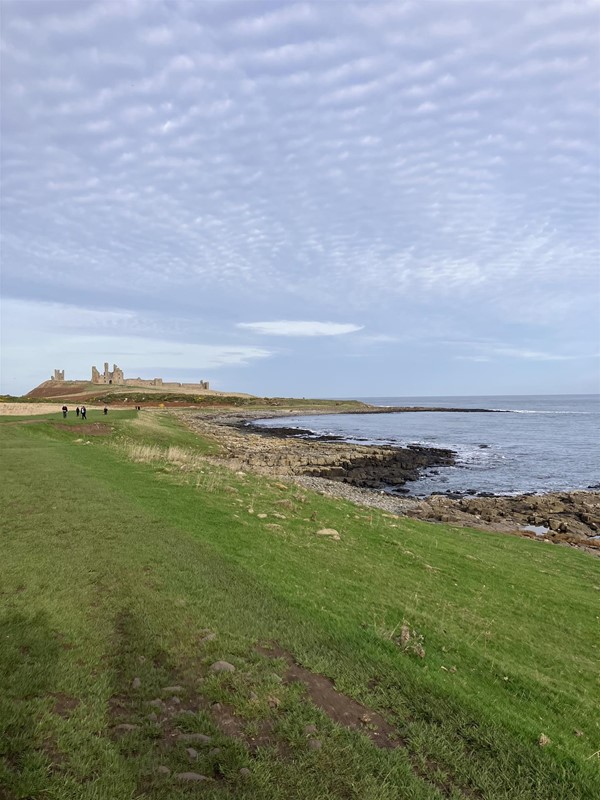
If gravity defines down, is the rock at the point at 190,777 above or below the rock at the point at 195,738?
above

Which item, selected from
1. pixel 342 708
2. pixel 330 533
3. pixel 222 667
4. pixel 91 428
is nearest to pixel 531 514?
pixel 330 533

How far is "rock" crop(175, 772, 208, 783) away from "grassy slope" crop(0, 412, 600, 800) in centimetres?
9

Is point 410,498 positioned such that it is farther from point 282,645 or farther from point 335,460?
point 282,645

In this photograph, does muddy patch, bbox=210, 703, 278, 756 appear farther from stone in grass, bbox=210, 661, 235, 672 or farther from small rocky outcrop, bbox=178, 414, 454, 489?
small rocky outcrop, bbox=178, 414, 454, 489

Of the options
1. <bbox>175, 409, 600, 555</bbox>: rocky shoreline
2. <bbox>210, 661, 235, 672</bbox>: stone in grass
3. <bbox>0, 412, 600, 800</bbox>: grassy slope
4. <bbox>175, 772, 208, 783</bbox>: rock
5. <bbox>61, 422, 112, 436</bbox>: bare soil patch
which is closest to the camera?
<bbox>175, 772, 208, 783</bbox>: rock

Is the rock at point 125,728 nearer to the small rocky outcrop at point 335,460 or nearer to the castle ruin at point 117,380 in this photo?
the small rocky outcrop at point 335,460

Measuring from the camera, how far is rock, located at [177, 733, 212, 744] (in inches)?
196

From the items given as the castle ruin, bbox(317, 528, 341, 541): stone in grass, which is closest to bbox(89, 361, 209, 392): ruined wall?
the castle ruin

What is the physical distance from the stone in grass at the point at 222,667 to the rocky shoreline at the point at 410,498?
1800 cm

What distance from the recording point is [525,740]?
18.9 ft

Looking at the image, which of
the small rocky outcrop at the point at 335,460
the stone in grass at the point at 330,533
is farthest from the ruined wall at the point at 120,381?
the stone in grass at the point at 330,533

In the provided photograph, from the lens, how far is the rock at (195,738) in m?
4.99

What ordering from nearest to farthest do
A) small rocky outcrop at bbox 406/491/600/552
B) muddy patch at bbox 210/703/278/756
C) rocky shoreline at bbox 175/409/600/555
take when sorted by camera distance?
muddy patch at bbox 210/703/278/756 < small rocky outcrop at bbox 406/491/600/552 < rocky shoreline at bbox 175/409/600/555

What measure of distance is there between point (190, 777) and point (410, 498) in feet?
90.1
